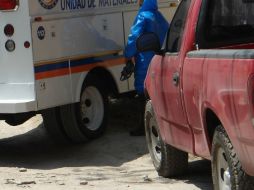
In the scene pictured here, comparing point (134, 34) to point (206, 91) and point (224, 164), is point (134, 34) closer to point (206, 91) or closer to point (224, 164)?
point (206, 91)

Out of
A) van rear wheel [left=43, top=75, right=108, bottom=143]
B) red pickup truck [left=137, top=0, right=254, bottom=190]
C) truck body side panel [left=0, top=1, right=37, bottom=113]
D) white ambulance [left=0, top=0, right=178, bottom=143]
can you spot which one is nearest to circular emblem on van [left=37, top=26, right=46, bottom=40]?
white ambulance [left=0, top=0, right=178, bottom=143]

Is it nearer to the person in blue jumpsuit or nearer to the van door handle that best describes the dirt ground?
the person in blue jumpsuit

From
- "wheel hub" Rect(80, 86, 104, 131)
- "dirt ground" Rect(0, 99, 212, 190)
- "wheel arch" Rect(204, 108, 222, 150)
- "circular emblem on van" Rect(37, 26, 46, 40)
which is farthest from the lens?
"wheel hub" Rect(80, 86, 104, 131)

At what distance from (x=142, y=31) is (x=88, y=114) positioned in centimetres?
149

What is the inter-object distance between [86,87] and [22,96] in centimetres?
129

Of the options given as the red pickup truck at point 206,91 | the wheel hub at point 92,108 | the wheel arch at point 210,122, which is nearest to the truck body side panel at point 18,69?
the wheel hub at point 92,108

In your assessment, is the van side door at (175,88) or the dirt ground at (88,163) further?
the dirt ground at (88,163)

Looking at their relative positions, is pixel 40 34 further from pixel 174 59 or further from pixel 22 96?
pixel 174 59

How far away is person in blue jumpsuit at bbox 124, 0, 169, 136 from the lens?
31.0 feet

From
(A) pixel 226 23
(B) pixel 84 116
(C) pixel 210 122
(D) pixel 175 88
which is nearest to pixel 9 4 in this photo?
(B) pixel 84 116

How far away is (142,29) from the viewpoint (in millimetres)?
9453

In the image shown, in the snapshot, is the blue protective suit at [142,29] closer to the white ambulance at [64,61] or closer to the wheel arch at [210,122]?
the white ambulance at [64,61]

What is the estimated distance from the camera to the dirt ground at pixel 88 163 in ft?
23.7

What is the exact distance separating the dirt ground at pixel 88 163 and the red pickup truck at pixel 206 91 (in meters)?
0.35
